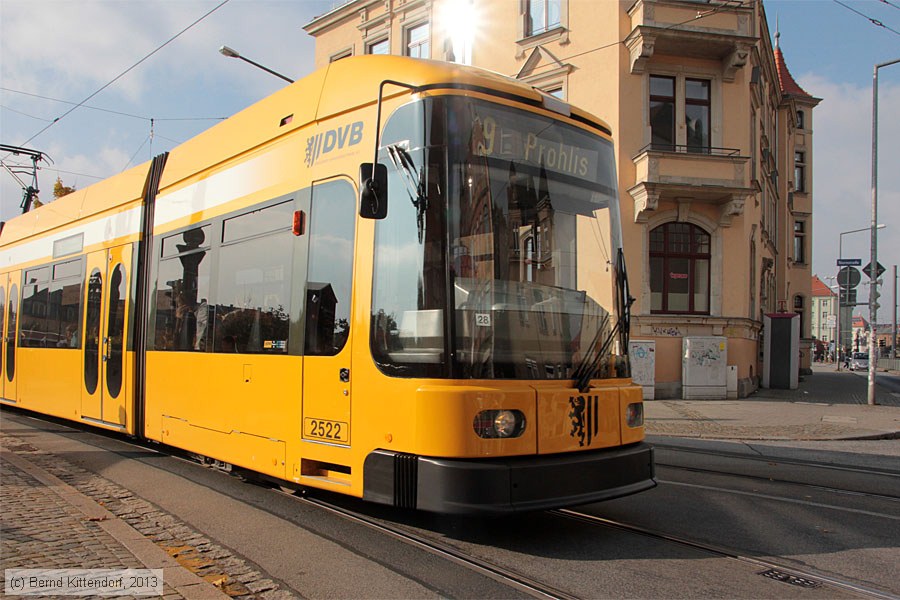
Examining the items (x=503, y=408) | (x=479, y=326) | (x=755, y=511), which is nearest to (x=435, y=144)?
(x=479, y=326)

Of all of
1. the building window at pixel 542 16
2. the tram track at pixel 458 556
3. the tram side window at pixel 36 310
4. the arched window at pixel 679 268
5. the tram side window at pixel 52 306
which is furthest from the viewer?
the building window at pixel 542 16

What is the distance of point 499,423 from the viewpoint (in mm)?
4812

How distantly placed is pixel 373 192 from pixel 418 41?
2111 centimetres

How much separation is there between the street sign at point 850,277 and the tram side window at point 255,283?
2074 centimetres

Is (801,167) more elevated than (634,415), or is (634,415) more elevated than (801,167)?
(801,167)

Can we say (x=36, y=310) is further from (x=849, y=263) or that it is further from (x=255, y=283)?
(x=849, y=263)

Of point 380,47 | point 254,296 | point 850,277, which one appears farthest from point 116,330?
point 850,277

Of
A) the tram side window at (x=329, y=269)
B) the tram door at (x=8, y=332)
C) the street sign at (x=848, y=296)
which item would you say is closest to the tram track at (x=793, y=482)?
the tram side window at (x=329, y=269)

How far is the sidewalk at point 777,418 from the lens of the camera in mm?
13062

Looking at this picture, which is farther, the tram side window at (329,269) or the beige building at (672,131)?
the beige building at (672,131)

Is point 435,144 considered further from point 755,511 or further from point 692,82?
point 692,82

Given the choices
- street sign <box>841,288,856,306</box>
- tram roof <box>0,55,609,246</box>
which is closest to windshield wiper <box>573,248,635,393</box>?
tram roof <box>0,55,609,246</box>

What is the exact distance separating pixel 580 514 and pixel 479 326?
6.90 ft

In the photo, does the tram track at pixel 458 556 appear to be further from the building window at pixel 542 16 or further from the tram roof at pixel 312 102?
the building window at pixel 542 16
